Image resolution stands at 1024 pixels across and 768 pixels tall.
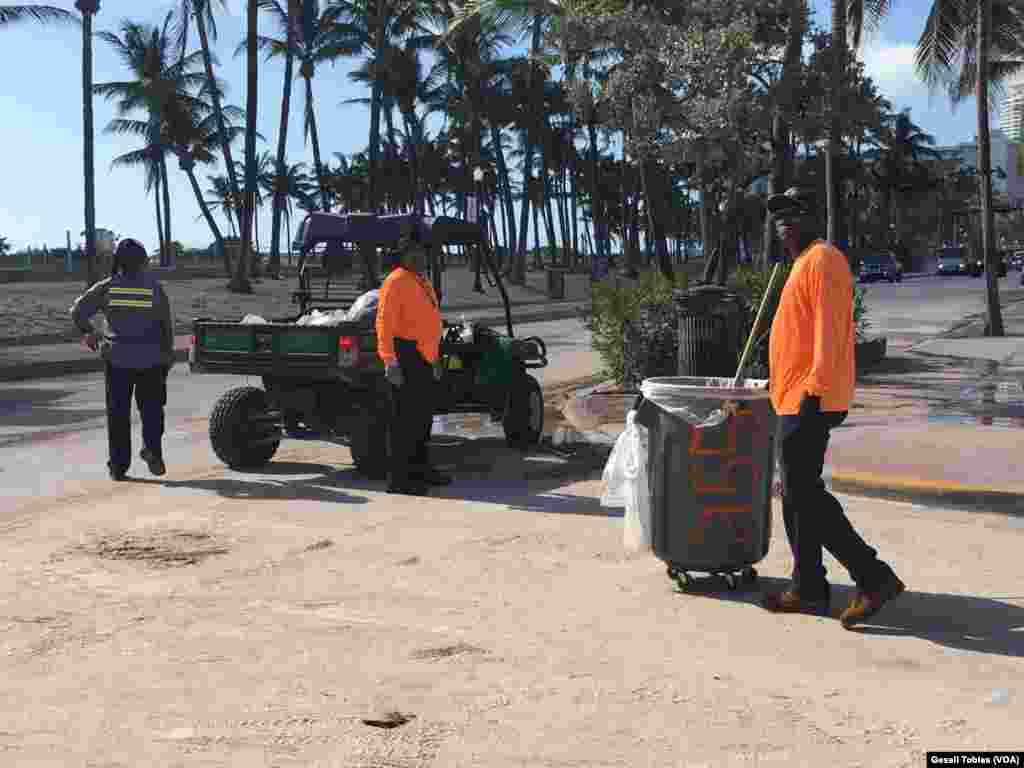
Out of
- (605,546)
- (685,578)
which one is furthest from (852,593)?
(605,546)

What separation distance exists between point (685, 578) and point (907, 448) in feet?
13.7

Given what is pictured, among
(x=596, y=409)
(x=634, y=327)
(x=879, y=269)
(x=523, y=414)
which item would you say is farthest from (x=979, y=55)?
(x=879, y=269)

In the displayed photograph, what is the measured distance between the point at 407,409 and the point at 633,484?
2739 millimetres

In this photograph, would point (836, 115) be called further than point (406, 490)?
Yes

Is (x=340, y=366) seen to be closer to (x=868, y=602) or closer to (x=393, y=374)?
(x=393, y=374)

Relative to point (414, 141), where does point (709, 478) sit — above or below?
below

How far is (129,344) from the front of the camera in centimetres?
910

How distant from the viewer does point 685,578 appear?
5863 mm

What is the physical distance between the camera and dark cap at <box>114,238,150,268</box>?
9.16m

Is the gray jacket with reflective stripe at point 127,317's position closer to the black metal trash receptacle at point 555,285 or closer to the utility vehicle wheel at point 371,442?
the utility vehicle wheel at point 371,442

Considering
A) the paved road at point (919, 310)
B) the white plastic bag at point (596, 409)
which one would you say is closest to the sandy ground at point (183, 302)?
the paved road at point (919, 310)

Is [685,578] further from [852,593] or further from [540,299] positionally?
[540,299]

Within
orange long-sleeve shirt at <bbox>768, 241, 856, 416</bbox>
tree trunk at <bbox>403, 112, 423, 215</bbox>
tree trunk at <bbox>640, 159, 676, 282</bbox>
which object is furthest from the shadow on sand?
tree trunk at <bbox>403, 112, 423, 215</bbox>

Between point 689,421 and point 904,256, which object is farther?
point 904,256
